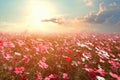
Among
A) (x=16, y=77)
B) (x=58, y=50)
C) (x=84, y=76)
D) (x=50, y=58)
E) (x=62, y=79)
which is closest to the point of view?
(x=16, y=77)

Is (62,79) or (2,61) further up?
(2,61)

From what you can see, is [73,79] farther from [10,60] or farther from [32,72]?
[10,60]

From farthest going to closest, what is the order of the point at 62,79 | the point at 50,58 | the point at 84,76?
the point at 50,58 < the point at 84,76 < the point at 62,79

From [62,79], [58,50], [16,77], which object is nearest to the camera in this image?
[16,77]

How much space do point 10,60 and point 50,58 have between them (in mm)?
1759

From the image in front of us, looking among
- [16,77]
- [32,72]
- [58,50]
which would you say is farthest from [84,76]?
[58,50]

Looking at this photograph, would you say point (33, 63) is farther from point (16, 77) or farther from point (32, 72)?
point (16, 77)

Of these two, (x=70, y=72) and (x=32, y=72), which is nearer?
(x=32, y=72)

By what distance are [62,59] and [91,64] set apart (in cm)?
76

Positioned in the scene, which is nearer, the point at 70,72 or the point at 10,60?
the point at 10,60

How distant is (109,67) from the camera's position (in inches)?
292

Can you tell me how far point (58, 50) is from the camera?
8.30 meters

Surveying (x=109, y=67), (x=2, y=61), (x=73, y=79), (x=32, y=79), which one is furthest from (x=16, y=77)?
(x=109, y=67)

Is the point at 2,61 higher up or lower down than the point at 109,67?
higher up
